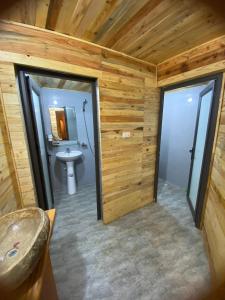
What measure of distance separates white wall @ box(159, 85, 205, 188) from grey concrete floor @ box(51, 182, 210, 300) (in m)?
1.06

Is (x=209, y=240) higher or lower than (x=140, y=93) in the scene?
lower

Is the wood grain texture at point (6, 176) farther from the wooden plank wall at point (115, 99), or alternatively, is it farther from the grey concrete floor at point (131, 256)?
the grey concrete floor at point (131, 256)

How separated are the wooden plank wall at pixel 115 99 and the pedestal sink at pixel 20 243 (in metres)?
0.70

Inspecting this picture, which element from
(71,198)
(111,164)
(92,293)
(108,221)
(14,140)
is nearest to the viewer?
(92,293)

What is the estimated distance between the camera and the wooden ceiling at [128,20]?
979 millimetres

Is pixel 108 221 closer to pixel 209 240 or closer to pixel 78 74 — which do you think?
pixel 209 240

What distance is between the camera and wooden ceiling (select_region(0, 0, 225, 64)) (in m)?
0.98

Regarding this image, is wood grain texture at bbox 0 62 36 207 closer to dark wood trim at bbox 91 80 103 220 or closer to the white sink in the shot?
dark wood trim at bbox 91 80 103 220

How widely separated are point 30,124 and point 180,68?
1960 mm

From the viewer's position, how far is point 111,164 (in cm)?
185

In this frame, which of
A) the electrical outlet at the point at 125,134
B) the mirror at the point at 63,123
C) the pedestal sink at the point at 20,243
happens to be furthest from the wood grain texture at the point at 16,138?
the mirror at the point at 63,123

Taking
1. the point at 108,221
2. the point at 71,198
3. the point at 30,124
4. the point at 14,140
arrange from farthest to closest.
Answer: the point at 71,198 → the point at 108,221 → the point at 30,124 → the point at 14,140

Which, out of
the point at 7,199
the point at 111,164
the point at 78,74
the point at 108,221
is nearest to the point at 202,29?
the point at 78,74

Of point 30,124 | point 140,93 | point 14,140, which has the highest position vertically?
point 140,93
